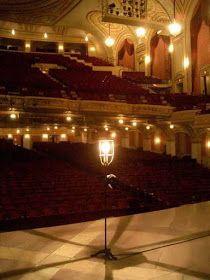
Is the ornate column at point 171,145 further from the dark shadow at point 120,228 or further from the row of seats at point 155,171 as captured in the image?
the dark shadow at point 120,228

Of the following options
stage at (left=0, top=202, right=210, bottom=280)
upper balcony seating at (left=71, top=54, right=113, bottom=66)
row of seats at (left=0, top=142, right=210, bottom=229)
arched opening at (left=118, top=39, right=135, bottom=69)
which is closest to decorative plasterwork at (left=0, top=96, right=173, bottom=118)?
row of seats at (left=0, top=142, right=210, bottom=229)

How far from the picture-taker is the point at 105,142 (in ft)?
13.5

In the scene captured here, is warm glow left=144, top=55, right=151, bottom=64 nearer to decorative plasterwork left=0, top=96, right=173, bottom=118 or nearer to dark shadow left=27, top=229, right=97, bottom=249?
decorative plasterwork left=0, top=96, right=173, bottom=118

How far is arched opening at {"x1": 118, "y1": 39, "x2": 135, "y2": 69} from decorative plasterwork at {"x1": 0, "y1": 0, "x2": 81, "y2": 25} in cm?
525

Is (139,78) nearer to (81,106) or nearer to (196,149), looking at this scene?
(196,149)

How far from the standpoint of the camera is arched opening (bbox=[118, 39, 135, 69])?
22797 mm

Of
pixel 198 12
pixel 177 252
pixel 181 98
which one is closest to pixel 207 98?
pixel 181 98

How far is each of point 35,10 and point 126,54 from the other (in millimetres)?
7356

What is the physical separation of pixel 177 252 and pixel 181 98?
41.8 feet

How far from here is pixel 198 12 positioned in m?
16.7

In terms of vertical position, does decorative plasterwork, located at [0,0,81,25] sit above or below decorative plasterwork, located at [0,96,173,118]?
above

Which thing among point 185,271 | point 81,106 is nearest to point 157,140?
point 81,106

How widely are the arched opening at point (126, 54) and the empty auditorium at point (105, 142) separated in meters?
0.08

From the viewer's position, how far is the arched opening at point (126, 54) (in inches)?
898
